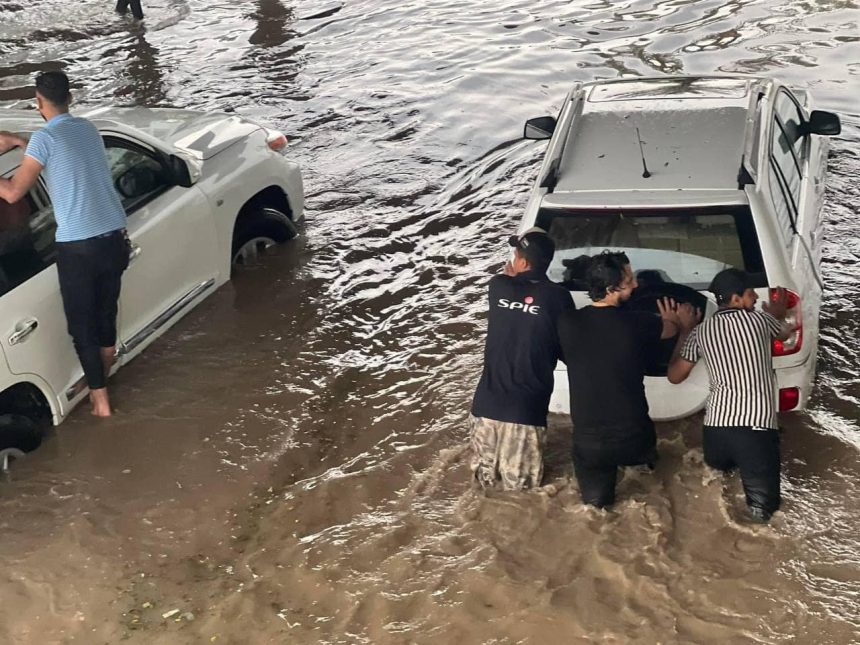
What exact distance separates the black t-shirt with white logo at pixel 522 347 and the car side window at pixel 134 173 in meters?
2.82

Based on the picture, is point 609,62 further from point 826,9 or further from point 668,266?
point 668,266

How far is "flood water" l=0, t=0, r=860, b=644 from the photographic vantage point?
470cm

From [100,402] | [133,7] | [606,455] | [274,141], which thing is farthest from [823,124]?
[133,7]

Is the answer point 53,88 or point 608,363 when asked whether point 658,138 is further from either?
point 53,88

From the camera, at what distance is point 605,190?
5.42 meters

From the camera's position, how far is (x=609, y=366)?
4871 millimetres

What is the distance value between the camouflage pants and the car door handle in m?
2.55

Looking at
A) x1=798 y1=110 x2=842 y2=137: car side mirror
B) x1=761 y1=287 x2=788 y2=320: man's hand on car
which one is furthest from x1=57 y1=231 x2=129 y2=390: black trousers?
x1=798 y1=110 x2=842 y2=137: car side mirror

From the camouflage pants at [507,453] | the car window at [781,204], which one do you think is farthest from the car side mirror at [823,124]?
the camouflage pants at [507,453]

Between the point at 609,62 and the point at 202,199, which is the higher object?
the point at 202,199

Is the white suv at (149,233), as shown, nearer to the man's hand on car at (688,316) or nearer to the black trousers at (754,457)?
the man's hand on car at (688,316)

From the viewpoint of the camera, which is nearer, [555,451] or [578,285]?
[578,285]

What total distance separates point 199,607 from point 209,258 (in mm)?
3147

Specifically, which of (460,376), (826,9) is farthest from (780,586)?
(826,9)
